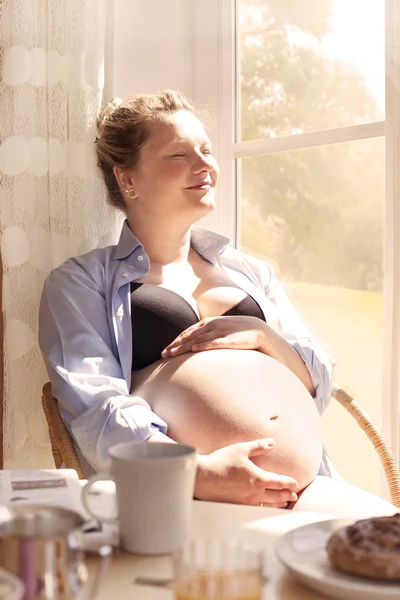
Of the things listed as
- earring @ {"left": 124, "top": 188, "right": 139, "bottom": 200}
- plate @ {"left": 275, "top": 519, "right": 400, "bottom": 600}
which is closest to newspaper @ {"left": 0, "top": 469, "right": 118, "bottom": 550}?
plate @ {"left": 275, "top": 519, "right": 400, "bottom": 600}

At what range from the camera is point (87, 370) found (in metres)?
1.66

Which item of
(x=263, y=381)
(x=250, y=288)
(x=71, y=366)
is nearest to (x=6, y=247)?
(x=71, y=366)

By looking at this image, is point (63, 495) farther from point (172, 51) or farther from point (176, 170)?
point (172, 51)

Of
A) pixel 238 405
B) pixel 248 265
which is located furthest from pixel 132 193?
pixel 238 405

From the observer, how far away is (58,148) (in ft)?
6.60

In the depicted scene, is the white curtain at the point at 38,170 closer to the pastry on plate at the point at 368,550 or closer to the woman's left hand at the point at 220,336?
the woman's left hand at the point at 220,336

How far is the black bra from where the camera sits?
1.75 m

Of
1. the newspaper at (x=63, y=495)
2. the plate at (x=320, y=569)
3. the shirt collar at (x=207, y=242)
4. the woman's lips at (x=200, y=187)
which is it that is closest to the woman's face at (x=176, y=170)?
the woman's lips at (x=200, y=187)

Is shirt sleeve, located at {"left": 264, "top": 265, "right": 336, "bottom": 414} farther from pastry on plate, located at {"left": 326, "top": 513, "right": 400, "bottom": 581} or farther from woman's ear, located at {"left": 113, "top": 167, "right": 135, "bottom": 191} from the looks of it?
pastry on plate, located at {"left": 326, "top": 513, "right": 400, "bottom": 581}

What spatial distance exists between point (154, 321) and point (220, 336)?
0.16 metres

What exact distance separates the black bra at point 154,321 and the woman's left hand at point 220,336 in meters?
0.04

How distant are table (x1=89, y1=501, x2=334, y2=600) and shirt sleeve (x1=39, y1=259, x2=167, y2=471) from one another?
0.59 meters

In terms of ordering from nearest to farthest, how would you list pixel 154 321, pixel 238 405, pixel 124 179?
pixel 238 405
pixel 154 321
pixel 124 179

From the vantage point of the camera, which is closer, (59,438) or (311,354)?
(59,438)
